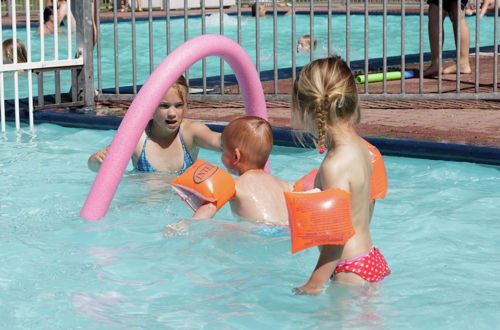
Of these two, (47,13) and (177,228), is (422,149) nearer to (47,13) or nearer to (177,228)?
(177,228)

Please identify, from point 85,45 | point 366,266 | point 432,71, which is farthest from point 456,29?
point 366,266

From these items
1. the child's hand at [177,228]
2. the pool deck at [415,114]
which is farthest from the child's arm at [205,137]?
the pool deck at [415,114]

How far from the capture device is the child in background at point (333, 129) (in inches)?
137

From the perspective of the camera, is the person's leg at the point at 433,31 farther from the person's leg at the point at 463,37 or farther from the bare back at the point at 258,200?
the bare back at the point at 258,200

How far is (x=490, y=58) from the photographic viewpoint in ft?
39.8

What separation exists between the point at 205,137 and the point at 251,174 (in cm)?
139

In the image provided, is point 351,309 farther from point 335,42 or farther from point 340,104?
point 335,42

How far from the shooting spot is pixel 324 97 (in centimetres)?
348

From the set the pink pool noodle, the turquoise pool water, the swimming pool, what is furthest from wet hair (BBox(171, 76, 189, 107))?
the turquoise pool water

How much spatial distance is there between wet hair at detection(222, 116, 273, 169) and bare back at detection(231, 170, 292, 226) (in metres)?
0.09

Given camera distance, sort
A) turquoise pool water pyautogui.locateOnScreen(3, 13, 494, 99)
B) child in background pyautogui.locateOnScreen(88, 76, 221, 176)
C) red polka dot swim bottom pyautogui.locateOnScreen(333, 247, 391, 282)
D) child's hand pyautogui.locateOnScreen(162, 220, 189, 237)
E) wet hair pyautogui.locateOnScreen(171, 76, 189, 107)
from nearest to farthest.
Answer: red polka dot swim bottom pyautogui.locateOnScreen(333, 247, 391, 282)
child's hand pyautogui.locateOnScreen(162, 220, 189, 237)
wet hair pyautogui.locateOnScreen(171, 76, 189, 107)
child in background pyautogui.locateOnScreen(88, 76, 221, 176)
turquoise pool water pyautogui.locateOnScreen(3, 13, 494, 99)

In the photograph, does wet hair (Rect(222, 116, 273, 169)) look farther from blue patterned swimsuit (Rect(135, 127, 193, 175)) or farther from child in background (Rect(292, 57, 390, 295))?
blue patterned swimsuit (Rect(135, 127, 193, 175))

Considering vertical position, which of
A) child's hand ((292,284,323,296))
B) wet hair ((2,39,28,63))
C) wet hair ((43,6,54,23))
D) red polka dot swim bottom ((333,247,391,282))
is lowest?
child's hand ((292,284,323,296))

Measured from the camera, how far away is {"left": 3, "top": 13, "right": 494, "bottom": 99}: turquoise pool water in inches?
559
